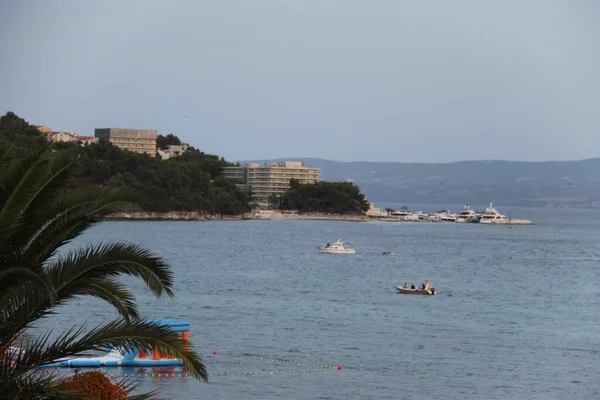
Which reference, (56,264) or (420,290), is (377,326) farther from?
(56,264)

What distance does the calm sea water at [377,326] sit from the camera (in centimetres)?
3147

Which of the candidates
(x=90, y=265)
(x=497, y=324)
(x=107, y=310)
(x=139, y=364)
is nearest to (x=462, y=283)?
(x=497, y=324)

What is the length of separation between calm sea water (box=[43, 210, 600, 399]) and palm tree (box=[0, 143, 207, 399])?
16.3m

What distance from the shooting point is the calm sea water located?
31.5m

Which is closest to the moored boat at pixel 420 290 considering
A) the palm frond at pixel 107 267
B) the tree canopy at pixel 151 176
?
the palm frond at pixel 107 267

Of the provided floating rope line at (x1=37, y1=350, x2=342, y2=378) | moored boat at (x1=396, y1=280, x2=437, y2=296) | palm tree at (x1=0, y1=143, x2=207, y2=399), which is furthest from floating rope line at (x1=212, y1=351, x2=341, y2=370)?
moored boat at (x1=396, y1=280, x2=437, y2=296)

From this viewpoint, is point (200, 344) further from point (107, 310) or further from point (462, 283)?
point (462, 283)

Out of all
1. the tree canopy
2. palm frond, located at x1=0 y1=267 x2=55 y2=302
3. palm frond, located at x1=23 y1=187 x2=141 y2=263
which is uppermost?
the tree canopy

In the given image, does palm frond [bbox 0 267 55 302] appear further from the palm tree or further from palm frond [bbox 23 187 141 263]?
palm frond [bbox 23 187 141 263]

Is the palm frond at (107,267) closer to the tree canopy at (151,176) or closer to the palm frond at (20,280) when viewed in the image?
the palm frond at (20,280)

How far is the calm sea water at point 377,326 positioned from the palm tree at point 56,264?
16299 millimetres

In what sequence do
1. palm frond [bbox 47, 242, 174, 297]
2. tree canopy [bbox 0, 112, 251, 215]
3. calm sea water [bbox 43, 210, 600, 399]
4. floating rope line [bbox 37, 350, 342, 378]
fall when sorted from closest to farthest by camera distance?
palm frond [bbox 47, 242, 174, 297]
floating rope line [bbox 37, 350, 342, 378]
calm sea water [bbox 43, 210, 600, 399]
tree canopy [bbox 0, 112, 251, 215]

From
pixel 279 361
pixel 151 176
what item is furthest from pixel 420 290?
pixel 151 176

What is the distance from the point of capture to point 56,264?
474 inches
